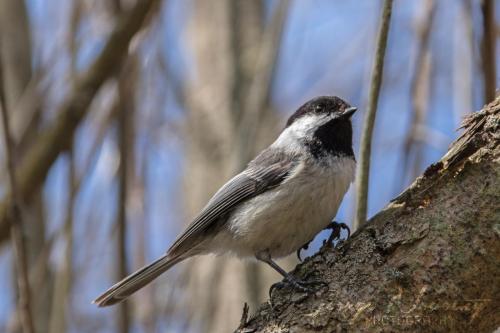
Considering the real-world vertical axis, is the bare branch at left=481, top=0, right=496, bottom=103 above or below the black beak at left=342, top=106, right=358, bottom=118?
below

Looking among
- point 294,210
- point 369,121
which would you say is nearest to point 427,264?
point 369,121

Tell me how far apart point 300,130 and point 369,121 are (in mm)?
626

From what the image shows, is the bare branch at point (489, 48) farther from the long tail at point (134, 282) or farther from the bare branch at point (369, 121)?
the long tail at point (134, 282)

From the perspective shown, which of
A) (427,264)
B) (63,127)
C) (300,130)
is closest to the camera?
(427,264)

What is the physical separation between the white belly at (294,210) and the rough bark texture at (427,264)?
64cm

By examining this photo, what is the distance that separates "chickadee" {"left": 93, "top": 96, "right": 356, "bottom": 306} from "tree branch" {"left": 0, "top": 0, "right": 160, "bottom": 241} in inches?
26.6

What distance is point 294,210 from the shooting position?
239cm

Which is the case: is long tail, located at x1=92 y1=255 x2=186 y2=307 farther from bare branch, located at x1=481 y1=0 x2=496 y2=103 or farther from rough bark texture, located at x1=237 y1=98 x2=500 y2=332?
Result: bare branch, located at x1=481 y1=0 x2=496 y2=103

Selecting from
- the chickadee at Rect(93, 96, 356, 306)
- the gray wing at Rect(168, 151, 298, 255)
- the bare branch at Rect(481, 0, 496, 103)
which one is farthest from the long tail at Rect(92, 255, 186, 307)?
the bare branch at Rect(481, 0, 496, 103)

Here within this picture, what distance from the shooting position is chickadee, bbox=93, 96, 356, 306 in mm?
2402

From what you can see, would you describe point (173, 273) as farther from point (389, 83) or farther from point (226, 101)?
point (389, 83)

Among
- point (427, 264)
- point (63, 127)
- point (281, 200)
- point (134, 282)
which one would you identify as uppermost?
point (63, 127)

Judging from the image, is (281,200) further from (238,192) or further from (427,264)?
(427,264)

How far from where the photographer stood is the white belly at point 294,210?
7.83 ft
